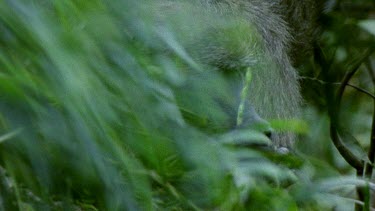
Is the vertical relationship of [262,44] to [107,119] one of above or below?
below

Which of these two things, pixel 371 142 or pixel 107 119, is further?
pixel 371 142

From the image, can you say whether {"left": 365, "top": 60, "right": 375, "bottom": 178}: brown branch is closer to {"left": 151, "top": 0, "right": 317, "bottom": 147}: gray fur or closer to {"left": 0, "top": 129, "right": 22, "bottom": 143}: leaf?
{"left": 151, "top": 0, "right": 317, "bottom": 147}: gray fur

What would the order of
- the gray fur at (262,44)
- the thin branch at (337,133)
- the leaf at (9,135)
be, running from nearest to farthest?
the leaf at (9,135), the gray fur at (262,44), the thin branch at (337,133)

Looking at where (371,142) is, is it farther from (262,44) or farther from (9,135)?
(9,135)

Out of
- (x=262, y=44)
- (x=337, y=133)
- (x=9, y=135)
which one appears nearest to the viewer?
(x=9, y=135)

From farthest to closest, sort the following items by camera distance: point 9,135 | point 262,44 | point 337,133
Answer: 1. point 337,133
2. point 262,44
3. point 9,135

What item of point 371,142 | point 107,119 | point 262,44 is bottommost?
point 371,142

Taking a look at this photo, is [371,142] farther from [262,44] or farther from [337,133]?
[262,44]

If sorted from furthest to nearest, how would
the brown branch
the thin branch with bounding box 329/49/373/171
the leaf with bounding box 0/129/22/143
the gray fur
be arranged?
1. the thin branch with bounding box 329/49/373/171
2. the brown branch
3. the gray fur
4. the leaf with bounding box 0/129/22/143

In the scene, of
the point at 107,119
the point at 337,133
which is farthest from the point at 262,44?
the point at 107,119

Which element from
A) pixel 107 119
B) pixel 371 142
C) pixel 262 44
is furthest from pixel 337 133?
pixel 107 119

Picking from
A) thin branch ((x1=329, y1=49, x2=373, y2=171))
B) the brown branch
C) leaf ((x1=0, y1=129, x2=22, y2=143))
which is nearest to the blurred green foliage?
leaf ((x1=0, y1=129, x2=22, y2=143))

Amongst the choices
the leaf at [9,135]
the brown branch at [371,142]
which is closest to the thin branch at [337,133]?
the brown branch at [371,142]

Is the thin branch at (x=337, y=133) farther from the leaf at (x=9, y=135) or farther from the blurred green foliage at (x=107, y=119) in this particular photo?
the leaf at (x=9, y=135)
